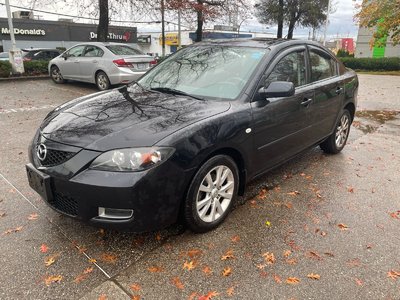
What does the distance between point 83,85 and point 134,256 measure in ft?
32.7

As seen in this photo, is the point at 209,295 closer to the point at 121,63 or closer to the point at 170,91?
the point at 170,91

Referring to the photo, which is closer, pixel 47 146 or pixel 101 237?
pixel 47 146

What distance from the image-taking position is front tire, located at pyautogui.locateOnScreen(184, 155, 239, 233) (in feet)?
8.96

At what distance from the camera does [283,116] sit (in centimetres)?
358

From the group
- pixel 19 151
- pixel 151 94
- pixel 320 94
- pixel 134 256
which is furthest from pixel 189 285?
pixel 19 151

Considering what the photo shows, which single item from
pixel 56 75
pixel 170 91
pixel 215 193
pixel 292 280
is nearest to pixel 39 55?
pixel 56 75

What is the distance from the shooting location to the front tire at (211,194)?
2.73m

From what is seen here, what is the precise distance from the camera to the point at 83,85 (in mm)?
11492

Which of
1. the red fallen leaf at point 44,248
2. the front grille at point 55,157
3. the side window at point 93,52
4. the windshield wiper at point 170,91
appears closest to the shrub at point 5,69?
the side window at point 93,52

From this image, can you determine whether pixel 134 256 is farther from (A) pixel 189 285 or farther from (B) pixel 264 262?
(B) pixel 264 262

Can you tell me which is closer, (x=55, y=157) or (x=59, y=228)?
(x=55, y=157)

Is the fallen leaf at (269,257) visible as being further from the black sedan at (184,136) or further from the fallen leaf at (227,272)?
the black sedan at (184,136)

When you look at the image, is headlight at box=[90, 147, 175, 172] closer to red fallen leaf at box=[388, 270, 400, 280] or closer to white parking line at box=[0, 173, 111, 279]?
white parking line at box=[0, 173, 111, 279]

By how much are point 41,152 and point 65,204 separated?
0.49m
